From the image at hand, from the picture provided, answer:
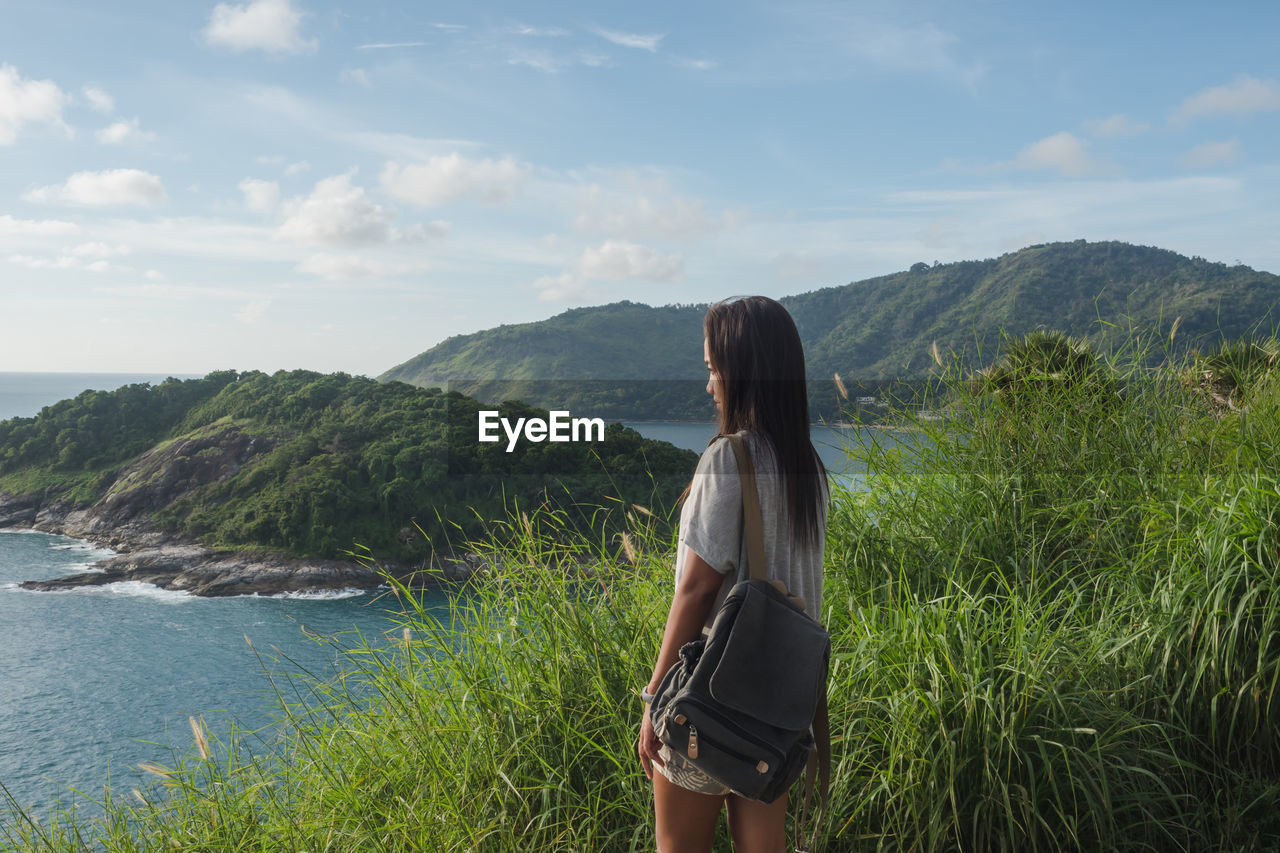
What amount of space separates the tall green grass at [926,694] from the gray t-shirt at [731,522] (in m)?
0.73

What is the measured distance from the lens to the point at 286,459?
165 feet

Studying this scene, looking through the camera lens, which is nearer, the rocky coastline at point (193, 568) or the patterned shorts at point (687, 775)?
the patterned shorts at point (687, 775)

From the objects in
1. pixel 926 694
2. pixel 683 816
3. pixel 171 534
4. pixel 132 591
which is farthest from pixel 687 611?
pixel 171 534

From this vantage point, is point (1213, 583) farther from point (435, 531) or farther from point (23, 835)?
point (435, 531)

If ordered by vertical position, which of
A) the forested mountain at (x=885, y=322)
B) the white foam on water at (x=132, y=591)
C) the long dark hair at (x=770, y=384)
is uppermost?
the forested mountain at (x=885, y=322)

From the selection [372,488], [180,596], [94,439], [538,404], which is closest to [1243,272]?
[538,404]

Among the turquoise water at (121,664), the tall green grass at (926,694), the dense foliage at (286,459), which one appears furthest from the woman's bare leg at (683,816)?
the turquoise water at (121,664)

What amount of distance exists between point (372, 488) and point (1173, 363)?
45.5m

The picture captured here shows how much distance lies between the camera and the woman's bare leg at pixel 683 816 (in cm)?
146

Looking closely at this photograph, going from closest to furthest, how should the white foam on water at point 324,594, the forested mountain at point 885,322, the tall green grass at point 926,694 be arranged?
the tall green grass at point 926,694 → the forested mountain at point 885,322 → the white foam on water at point 324,594

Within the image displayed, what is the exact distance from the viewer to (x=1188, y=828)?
81.3 inches

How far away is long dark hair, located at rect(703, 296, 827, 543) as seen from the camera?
1.47m

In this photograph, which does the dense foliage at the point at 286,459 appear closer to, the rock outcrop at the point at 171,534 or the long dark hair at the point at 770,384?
the rock outcrop at the point at 171,534

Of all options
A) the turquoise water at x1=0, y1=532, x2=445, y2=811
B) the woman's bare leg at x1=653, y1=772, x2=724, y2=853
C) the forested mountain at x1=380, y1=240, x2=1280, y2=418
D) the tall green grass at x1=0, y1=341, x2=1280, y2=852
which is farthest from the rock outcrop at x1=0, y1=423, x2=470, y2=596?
the woman's bare leg at x1=653, y1=772, x2=724, y2=853
